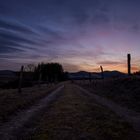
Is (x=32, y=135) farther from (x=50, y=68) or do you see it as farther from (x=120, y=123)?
(x=50, y=68)

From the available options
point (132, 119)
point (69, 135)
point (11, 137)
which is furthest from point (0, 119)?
point (132, 119)

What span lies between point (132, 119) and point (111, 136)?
439cm

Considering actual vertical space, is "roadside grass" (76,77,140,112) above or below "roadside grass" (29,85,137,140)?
above

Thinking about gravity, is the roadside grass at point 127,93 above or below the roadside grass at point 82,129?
above

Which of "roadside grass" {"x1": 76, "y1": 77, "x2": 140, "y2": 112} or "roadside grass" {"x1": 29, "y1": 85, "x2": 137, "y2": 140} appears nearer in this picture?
"roadside grass" {"x1": 29, "y1": 85, "x2": 137, "y2": 140}

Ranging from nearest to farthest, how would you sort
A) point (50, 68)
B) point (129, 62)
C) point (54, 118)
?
1. point (54, 118)
2. point (129, 62)
3. point (50, 68)

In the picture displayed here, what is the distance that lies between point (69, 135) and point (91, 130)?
126cm

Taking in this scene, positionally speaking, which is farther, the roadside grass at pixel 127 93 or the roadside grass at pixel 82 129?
the roadside grass at pixel 127 93

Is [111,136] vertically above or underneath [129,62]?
underneath

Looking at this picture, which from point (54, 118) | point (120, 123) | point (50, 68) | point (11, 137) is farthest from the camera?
point (50, 68)

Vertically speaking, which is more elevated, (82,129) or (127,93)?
(127,93)

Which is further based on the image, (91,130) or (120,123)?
(120,123)

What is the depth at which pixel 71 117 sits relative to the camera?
1347 cm

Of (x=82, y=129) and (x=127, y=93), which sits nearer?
(x=82, y=129)
